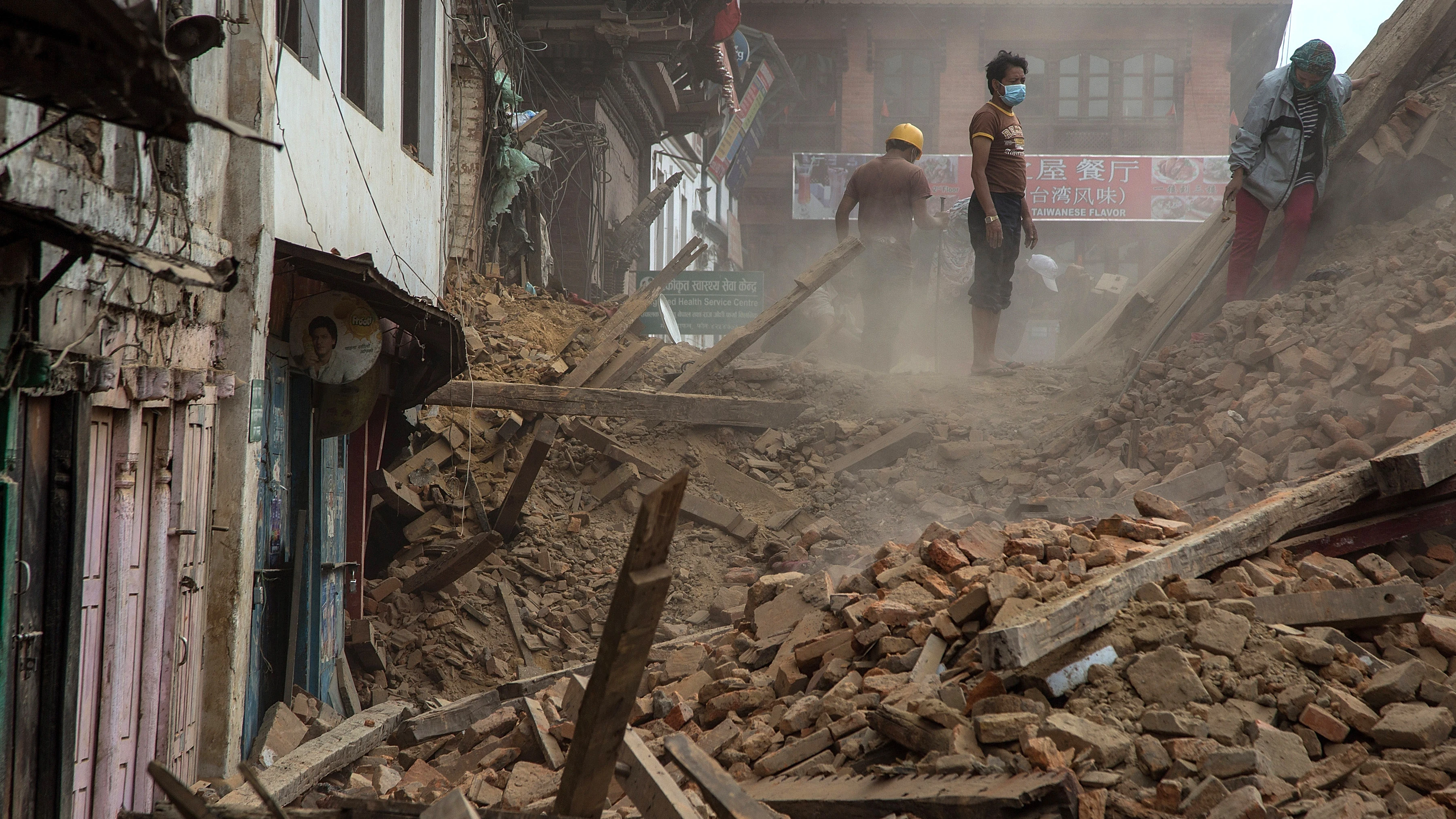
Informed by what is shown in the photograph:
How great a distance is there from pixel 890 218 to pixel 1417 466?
20.9 feet

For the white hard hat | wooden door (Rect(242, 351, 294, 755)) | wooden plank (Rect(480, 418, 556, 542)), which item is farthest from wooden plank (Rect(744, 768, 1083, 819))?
the white hard hat

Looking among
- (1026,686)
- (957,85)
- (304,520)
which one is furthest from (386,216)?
(957,85)

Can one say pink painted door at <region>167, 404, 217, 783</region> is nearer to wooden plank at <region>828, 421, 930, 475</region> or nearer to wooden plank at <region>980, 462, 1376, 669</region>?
wooden plank at <region>980, 462, 1376, 669</region>

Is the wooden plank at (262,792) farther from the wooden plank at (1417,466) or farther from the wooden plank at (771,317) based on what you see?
the wooden plank at (771,317)

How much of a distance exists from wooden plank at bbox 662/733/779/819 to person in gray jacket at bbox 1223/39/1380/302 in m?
6.85

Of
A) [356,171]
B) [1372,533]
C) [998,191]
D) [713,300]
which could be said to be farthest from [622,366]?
[1372,533]

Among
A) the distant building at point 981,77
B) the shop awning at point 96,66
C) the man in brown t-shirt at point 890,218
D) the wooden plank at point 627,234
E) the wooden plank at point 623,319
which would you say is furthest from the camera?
the distant building at point 981,77

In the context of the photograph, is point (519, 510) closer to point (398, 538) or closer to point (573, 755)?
point (398, 538)

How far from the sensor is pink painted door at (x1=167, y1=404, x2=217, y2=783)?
4.05 m

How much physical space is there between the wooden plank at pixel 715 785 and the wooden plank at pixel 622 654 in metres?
0.59

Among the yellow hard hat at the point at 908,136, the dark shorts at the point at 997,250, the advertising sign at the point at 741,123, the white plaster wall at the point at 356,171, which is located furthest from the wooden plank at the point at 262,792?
the advertising sign at the point at 741,123

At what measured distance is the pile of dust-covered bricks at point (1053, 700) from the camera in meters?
2.83

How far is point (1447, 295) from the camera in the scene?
654 centimetres

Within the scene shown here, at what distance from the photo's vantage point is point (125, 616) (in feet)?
12.0
